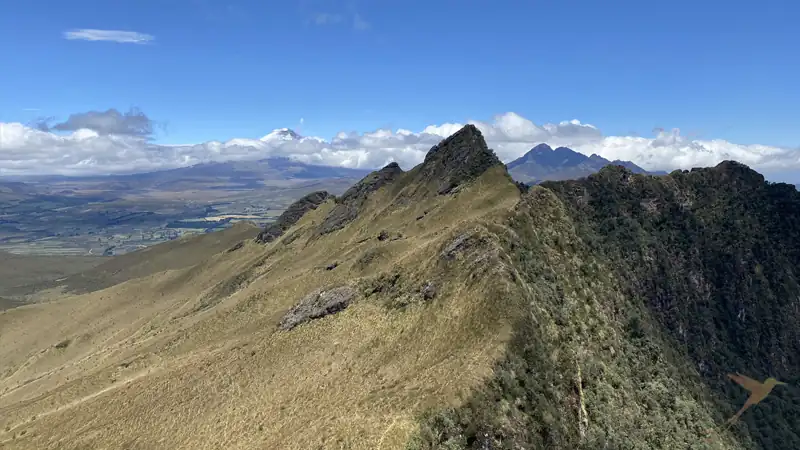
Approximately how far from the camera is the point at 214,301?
11850cm

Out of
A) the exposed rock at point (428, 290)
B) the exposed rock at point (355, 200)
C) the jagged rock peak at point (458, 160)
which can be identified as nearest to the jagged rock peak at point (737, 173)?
the jagged rock peak at point (458, 160)

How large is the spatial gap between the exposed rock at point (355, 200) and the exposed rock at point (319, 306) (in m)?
63.6

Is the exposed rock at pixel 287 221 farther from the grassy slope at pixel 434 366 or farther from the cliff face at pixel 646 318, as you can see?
the cliff face at pixel 646 318

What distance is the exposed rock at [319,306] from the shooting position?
6462cm

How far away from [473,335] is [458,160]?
75336 mm

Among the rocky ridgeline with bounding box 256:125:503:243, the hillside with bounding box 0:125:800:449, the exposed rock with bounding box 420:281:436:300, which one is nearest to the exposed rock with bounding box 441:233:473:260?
the hillside with bounding box 0:125:800:449

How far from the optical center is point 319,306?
66.0 meters

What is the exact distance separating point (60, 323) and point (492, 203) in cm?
12563

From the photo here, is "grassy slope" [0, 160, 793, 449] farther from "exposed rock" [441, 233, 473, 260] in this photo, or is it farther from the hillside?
"exposed rock" [441, 233, 473, 260]

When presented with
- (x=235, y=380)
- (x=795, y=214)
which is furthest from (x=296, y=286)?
(x=795, y=214)

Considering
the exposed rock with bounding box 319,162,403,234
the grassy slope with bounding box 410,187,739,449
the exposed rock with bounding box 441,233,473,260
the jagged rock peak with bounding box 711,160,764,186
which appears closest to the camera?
the grassy slope with bounding box 410,187,739,449

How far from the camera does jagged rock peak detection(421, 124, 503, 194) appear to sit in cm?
11119

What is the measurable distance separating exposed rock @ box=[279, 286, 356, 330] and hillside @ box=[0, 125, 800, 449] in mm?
360

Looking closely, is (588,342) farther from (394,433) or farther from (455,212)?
(455,212)
